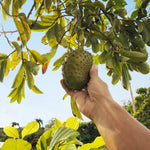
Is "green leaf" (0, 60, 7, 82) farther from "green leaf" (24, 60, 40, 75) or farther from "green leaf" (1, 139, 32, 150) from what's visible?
"green leaf" (1, 139, 32, 150)

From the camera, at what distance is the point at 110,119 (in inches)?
29.0

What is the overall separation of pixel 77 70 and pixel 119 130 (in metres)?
0.36

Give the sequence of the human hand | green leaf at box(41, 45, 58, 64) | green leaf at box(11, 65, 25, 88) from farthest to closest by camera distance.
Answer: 1. green leaf at box(11, 65, 25, 88)
2. green leaf at box(41, 45, 58, 64)
3. the human hand

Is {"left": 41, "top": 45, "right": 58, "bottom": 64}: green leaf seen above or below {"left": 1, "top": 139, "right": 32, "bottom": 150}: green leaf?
above

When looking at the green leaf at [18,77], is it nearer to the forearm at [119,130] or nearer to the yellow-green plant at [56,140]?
the yellow-green plant at [56,140]

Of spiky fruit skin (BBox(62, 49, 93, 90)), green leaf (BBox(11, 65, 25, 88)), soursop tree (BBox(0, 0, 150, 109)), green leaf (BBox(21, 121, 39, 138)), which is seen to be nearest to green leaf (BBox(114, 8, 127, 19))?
soursop tree (BBox(0, 0, 150, 109))

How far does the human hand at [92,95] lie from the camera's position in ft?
2.78

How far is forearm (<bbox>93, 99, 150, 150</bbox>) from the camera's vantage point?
629 mm

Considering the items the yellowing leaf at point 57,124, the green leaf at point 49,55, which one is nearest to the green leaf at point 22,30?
the green leaf at point 49,55

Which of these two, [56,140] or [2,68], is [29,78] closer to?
[2,68]

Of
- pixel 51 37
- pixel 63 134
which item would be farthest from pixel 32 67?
pixel 63 134

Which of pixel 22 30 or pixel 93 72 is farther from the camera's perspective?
pixel 93 72

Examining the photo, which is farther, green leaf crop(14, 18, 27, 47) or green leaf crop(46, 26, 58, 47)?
green leaf crop(46, 26, 58, 47)

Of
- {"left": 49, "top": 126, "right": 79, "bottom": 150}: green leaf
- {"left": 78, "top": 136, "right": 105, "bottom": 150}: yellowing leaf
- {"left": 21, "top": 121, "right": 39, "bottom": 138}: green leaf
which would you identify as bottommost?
{"left": 78, "top": 136, "right": 105, "bottom": 150}: yellowing leaf
